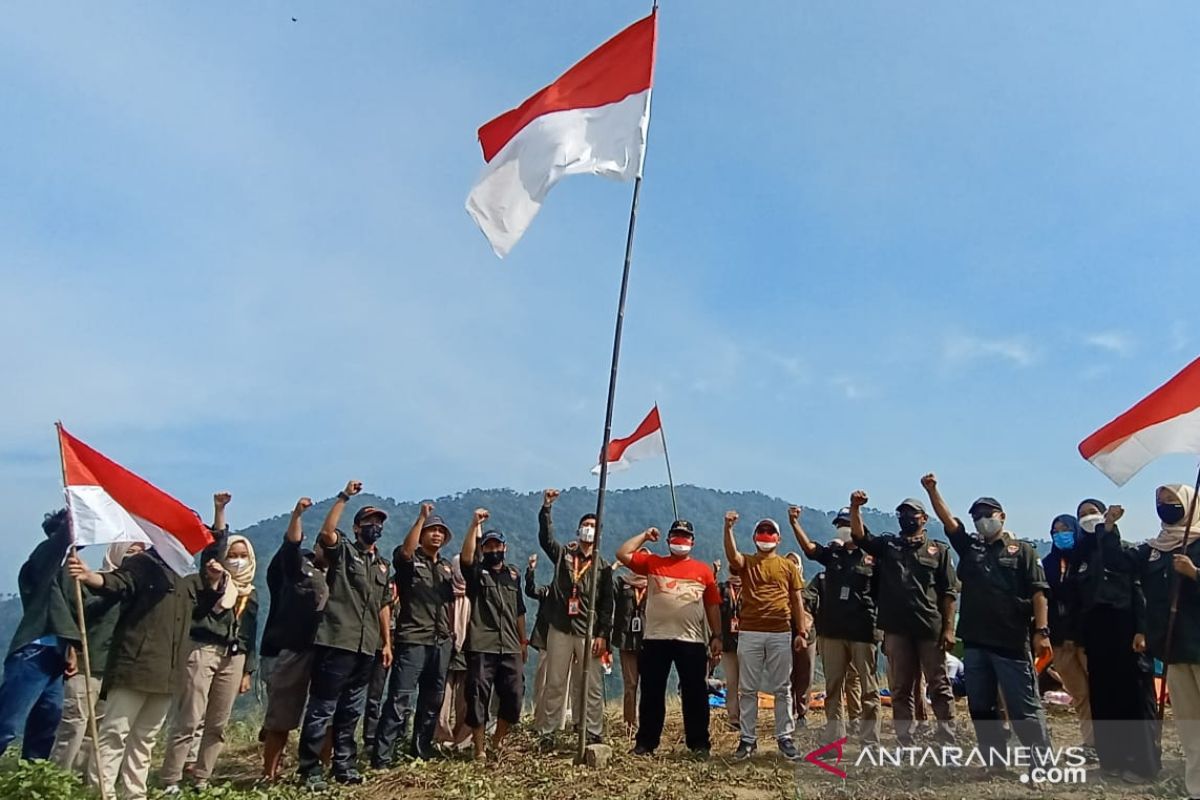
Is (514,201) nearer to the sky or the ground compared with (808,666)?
nearer to the sky

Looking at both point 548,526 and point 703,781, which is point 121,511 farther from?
point 703,781

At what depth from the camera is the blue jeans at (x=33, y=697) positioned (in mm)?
6930

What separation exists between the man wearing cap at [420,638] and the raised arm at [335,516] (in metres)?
0.69

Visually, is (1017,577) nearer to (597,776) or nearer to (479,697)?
(597,776)

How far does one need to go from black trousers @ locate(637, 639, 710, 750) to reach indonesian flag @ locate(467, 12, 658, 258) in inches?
159

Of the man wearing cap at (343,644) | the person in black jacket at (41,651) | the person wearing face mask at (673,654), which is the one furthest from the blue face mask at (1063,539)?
the person in black jacket at (41,651)

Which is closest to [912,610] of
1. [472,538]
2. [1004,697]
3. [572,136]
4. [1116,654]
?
[1004,697]

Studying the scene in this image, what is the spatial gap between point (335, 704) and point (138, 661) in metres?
1.66

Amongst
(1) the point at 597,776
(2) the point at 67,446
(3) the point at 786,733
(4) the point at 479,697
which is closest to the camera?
(2) the point at 67,446

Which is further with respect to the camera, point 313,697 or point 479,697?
point 479,697

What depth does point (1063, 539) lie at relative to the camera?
810 cm

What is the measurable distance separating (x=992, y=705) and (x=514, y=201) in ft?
20.2

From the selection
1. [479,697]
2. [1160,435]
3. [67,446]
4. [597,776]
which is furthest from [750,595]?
[67,446]

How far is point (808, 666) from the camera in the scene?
10359 mm
